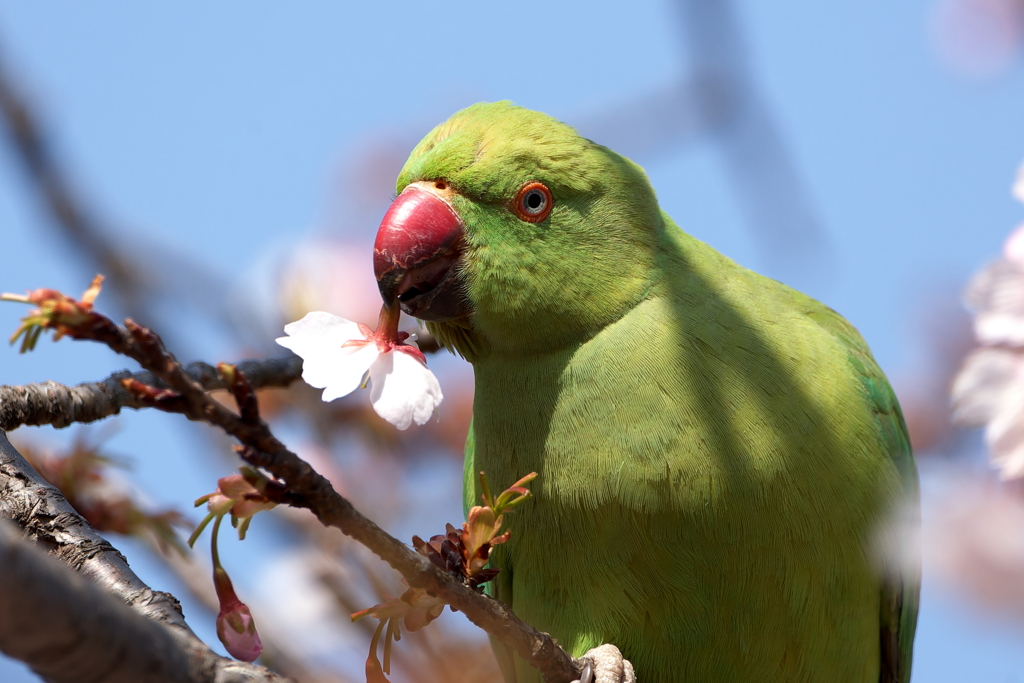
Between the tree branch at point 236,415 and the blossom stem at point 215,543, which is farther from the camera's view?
the blossom stem at point 215,543

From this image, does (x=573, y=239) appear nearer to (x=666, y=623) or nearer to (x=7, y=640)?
(x=666, y=623)

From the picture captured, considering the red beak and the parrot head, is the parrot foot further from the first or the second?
the red beak

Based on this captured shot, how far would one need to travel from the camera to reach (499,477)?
8.75ft

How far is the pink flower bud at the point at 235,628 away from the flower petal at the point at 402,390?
0.44m

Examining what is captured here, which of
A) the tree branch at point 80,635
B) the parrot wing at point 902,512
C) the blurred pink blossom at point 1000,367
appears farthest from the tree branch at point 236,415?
the parrot wing at point 902,512

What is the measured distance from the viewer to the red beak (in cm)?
253

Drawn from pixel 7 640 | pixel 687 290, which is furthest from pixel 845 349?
pixel 7 640

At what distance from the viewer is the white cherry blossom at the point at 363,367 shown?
1853 mm

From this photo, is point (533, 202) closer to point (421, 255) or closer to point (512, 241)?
point (512, 241)

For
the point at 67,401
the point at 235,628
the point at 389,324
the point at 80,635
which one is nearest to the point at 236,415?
the point at 80,635

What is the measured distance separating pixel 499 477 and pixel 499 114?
3.44 feet

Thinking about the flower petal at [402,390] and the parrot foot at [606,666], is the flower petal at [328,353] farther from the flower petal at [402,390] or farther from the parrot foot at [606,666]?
Result: the parrot foot at [606,666]

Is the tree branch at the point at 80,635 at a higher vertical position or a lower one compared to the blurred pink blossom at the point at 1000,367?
lower

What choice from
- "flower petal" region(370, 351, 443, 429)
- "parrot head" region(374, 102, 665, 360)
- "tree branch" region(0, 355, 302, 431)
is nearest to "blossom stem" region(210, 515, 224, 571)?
"flower petal" region(370, 351, 443, 429)
